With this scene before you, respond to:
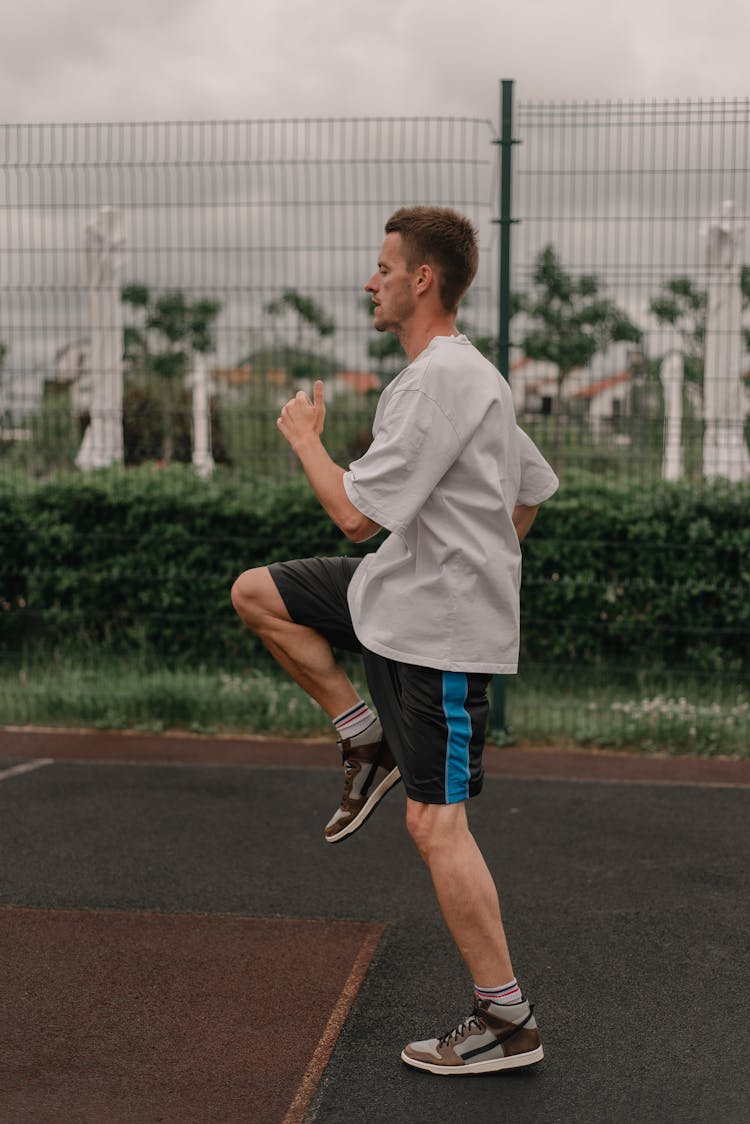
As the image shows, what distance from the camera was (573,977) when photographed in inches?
143

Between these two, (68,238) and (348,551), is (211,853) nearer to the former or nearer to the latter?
(348,551)

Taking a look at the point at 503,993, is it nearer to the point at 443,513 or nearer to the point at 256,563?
→ the point at 443,513

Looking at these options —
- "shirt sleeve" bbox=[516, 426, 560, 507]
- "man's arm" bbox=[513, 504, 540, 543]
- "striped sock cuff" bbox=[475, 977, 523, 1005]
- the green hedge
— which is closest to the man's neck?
"shirt sleeve" bbox=[516, 426, 560, 507]

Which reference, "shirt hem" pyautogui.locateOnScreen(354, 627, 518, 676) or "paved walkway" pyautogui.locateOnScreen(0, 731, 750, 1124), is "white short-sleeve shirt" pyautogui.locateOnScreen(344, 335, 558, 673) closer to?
"shirt hem" pyautogui.locateOnScreen(354, 627, 518, 676)

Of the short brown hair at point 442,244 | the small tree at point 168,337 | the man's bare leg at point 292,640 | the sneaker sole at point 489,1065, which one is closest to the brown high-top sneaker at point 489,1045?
the sneaker sole at point 489,1065

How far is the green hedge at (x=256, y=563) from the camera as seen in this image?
653 centimetres

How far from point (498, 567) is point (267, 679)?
4149 millimetres

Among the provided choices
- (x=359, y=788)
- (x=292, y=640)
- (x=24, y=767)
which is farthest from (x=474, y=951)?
(x=24, y=767)

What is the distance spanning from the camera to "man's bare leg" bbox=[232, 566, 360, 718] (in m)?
3.52

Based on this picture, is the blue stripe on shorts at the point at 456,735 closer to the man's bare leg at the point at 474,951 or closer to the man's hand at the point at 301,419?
the man's bare leg at the point at 474,951

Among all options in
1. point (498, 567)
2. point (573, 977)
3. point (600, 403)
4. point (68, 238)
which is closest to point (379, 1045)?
point (573, 977)

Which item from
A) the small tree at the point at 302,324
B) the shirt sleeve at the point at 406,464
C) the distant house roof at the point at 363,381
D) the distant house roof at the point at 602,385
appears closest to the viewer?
the shirt sleeve at the point at 406,464

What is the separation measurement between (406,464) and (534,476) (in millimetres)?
575

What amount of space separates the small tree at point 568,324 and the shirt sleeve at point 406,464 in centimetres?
330
